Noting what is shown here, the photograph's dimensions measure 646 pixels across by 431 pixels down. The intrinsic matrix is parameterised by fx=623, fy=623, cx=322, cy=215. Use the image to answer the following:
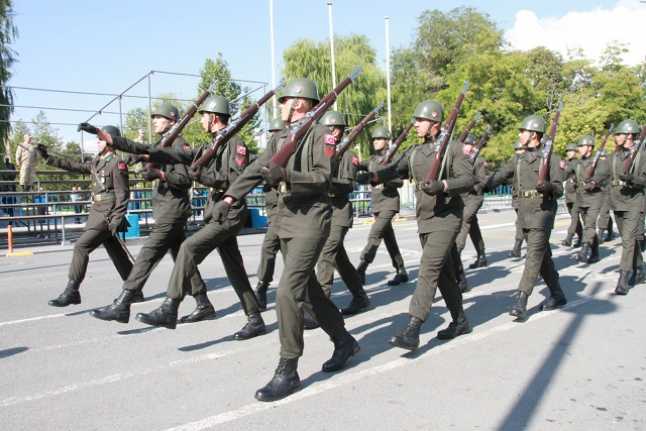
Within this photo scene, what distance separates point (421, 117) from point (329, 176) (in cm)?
154

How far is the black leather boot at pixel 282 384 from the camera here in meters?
3.85

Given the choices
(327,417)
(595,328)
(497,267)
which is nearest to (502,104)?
(497,267)

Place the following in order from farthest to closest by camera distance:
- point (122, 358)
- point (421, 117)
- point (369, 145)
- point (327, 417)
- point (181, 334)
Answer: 1. point (369, 145)
2. point (181, 334)
3. point (421, 117)
4. point (122, 358)
5. point (327, 417)

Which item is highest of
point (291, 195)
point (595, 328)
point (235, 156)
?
point (235, 156)

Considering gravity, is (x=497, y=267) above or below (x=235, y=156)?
below

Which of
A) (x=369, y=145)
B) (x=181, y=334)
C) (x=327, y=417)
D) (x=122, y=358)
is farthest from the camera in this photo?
(x=369, y=145)

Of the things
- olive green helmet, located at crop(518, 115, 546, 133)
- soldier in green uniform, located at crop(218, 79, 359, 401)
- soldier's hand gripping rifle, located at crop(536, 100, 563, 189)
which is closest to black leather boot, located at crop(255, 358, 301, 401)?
soldier in green uniform, located at crop(218, 79, 359, 401)

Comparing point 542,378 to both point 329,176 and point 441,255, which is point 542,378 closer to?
point 441,255

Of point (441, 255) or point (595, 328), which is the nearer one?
point (441, 255)

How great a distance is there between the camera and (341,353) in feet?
14.6

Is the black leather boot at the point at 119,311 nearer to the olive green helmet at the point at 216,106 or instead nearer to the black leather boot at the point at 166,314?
the black leather boot at the point at 166,314

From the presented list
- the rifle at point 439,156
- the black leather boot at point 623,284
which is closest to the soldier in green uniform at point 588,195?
the black leather boot at point 623,284

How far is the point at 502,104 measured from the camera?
33.0m

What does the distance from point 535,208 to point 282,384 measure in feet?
11.4
